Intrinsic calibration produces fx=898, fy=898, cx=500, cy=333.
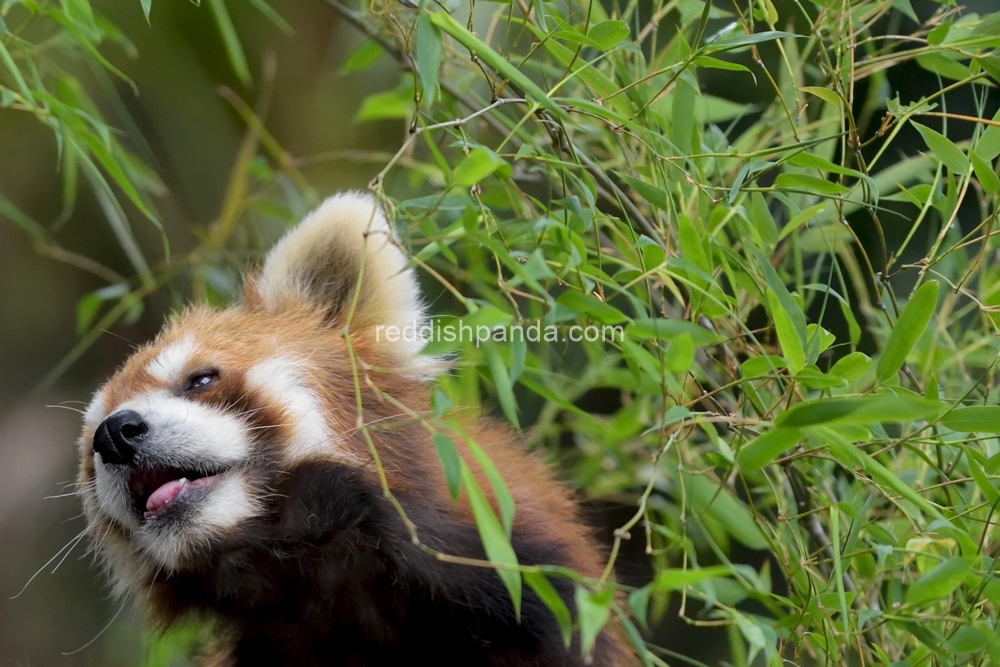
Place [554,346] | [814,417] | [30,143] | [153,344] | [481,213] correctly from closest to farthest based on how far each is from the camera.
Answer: [814,417] < [481,213] < [153,344] < [554,346] < [30,143]

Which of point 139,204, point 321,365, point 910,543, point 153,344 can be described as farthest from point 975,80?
point 153,344

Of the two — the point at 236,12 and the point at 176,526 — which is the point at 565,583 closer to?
the point at 176,526

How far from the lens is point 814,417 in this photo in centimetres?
120

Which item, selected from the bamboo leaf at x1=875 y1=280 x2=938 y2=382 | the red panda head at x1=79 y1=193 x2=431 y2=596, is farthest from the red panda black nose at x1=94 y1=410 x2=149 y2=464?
the bamboo leaf at x1=875 y1=280 x2=938 y2=382

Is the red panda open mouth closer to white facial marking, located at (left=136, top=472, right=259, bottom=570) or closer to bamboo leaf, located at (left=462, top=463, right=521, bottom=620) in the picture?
white facial marking, located at (left=136, top=472, right=259, bottom=570)

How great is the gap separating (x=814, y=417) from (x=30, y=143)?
3584 mm

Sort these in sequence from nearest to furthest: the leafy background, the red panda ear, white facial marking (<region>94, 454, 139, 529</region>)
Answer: the leafy background < white facial marking (<region>94, 454, 139, 529</region>) < the red panda ear

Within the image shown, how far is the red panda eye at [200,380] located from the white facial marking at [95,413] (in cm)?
21

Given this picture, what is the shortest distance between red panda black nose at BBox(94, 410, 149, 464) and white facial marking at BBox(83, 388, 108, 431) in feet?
0.71

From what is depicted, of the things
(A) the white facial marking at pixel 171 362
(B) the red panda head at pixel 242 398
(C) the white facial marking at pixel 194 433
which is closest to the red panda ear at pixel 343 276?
(B) the red panda head at pixel 242 398

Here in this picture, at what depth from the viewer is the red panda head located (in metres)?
1.72

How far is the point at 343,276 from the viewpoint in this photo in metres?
2.18

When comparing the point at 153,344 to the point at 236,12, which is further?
the point at 236,12

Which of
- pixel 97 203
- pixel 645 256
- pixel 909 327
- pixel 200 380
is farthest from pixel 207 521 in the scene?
pixel 97 203
